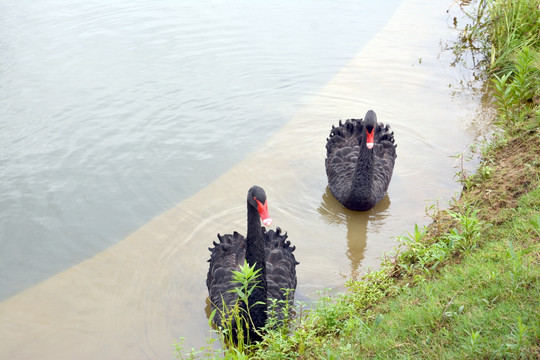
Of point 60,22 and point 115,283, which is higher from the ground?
point 60,22

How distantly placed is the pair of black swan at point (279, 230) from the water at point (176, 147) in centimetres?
34

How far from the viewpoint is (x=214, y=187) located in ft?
23.3

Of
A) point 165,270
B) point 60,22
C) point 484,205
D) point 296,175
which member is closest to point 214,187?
point 296,175

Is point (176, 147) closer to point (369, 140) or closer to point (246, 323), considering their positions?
point (369, 140)

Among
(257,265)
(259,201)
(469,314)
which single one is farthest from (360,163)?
(469,314)

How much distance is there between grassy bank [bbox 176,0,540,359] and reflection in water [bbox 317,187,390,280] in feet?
2.36

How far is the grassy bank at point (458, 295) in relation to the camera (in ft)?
10.6

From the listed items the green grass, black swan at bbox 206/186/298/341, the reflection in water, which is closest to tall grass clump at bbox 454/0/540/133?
the reflection in water

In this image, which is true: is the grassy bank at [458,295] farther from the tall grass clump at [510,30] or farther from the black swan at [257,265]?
the tall grass clump at [510,30]

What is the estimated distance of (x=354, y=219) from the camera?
6562mm

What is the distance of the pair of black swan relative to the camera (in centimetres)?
445

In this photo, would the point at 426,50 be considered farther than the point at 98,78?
Yes

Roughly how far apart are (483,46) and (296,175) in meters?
5.10

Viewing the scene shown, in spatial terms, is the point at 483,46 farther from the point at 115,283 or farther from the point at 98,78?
the point at 115,283
